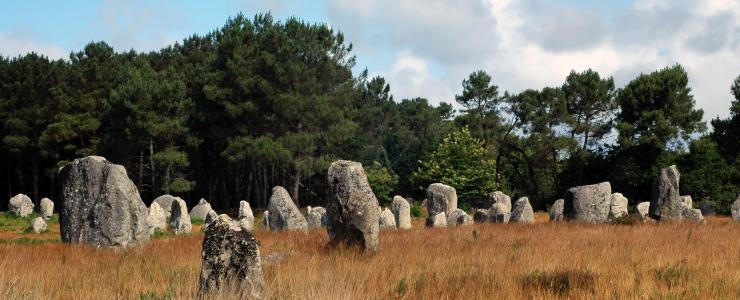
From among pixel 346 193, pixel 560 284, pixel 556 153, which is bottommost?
pixel 560 284

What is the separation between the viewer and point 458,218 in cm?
2458

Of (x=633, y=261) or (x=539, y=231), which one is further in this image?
(x=539, y=231)

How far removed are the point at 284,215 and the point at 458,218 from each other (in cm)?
740

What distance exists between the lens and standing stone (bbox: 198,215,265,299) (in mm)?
6703

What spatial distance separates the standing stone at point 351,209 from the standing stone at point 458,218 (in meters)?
11.7

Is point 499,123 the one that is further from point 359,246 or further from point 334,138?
point 359,246

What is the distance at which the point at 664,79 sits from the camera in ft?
137

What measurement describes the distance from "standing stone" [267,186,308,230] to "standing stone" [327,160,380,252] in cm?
757

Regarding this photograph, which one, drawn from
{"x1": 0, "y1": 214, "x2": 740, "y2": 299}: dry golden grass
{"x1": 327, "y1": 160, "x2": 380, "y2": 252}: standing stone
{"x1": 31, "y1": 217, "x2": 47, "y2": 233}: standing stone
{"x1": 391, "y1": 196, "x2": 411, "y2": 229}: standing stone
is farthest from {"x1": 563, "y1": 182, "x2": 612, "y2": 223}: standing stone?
{"x1": 31, "y1": 217, "x2": 47, "y2": 233}: standing stone

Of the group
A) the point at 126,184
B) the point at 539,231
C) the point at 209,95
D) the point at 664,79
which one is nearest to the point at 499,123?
the point at 664,79

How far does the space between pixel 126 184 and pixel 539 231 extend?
10076 mm

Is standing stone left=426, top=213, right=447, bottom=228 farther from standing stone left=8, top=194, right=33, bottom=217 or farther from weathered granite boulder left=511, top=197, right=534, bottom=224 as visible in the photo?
standing stone left=8, top=194, right=33, bottom=217

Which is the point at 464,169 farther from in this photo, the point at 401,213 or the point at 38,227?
the point at 38,227

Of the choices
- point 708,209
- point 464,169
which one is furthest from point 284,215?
point 464,169
